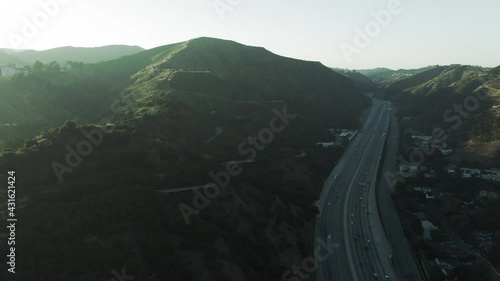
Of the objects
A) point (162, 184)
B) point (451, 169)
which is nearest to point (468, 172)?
point (451, 169)

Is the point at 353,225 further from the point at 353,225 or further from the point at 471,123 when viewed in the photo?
the point at 471,123

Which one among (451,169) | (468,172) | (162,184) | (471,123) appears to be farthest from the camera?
(471,123)

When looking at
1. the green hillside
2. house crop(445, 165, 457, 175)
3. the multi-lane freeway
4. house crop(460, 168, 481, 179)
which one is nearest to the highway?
the multi-lane freeway

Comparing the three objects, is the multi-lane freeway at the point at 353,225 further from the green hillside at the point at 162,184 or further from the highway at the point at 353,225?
the green hillside at the point at 162,184

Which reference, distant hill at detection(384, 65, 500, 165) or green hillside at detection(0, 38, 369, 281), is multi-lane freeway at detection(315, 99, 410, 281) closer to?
green hillside at detection(0, 38, 369, 281)

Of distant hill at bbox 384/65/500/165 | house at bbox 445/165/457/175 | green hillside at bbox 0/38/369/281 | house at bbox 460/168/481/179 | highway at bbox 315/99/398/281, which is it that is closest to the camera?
green hillside at bbox 0/38/369/281

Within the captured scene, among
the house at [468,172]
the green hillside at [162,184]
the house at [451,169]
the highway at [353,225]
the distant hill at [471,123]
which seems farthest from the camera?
the distant hill at [471,123]

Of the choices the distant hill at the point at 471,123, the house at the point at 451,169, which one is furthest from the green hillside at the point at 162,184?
the distant hill at the point at 471,123

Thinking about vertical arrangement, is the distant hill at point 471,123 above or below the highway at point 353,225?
above

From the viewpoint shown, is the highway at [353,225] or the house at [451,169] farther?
the house at [451,169]

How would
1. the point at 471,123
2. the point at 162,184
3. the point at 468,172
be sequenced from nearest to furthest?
the point at 162,184 < the point at 468,172 < the point at 471,123
